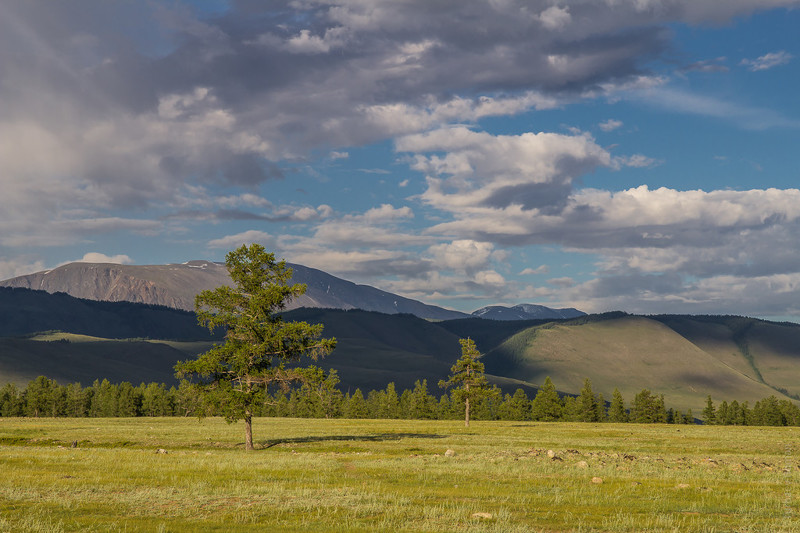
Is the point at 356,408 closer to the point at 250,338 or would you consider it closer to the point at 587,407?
the point at 587,407

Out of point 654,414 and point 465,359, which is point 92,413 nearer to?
point 465,359

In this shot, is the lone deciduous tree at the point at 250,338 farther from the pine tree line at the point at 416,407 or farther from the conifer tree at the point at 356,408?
the conifer tree at the point at 356,408

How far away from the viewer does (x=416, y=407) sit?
513ft

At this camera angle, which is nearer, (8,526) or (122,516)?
(8,526)

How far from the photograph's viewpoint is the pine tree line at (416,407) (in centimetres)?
14875

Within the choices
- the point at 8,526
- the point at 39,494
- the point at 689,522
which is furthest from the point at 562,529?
the point at 39,494

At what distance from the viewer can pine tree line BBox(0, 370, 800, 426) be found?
14875cm

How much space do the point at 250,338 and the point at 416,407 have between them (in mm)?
109070

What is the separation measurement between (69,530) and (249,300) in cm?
3340

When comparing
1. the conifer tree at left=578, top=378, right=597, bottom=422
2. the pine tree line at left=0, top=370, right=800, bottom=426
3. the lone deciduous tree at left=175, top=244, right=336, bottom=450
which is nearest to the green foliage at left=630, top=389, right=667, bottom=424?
the pine tree line at left=0, top=370, right=800, bottom=426

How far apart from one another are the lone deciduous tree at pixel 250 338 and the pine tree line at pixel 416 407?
93718 mm

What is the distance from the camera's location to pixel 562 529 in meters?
20.4

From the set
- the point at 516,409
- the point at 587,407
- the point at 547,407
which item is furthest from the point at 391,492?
the point at 516,409

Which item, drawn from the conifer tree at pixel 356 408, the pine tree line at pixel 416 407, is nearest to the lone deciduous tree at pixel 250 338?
the pine tree line at pixel 416 407
